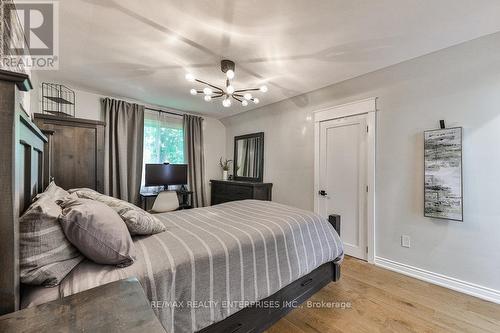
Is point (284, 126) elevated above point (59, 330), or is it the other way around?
point (284, 126)

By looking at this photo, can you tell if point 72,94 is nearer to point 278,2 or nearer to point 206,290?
point 278,2

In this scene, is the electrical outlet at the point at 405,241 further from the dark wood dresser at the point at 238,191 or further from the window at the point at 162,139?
the window at the point at 162,139

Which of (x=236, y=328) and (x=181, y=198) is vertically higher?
(x=181, y=198)

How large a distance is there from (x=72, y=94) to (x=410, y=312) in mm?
5234

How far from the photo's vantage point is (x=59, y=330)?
0.63 m

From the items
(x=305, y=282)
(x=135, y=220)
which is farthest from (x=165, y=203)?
(x=305, y=282)

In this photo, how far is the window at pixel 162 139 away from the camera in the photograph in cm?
430

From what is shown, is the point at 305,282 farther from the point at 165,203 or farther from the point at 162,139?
the point at 162,139

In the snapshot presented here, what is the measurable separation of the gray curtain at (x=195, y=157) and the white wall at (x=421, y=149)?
9.20ft

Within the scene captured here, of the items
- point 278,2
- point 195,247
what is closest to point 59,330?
point 195,247

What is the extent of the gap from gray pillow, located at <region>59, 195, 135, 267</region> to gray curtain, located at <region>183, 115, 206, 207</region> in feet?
11.9

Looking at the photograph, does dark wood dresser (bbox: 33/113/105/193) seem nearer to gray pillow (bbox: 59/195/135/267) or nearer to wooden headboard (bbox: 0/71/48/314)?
gray pillow (bbox: 59/195/135/267)

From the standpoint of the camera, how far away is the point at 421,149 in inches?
98.4

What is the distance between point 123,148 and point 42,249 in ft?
10.8
